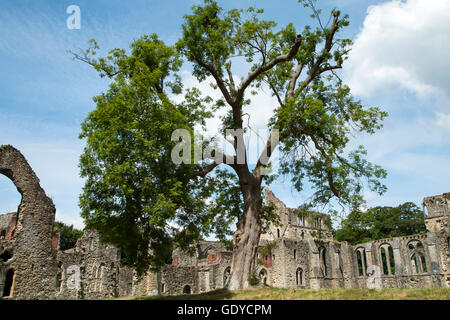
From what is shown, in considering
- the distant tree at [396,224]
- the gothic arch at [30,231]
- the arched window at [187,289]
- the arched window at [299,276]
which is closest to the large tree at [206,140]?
the gothic arch at [30,231]

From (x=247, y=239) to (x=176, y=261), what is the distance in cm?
3051

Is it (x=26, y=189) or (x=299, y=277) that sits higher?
(x=26, y=189)

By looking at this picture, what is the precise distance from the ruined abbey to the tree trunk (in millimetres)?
2698

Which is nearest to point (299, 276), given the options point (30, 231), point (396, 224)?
point (30, 231)

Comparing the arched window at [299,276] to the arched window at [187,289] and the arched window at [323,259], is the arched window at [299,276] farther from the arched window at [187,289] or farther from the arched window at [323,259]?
the arched window at [187,289]

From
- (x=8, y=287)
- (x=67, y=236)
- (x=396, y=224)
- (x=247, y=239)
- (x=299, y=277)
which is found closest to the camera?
(x=247, y=239)

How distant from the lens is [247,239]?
48.0 feet

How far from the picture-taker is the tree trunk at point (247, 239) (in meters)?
14.1

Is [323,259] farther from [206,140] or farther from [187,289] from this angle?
[206,140]

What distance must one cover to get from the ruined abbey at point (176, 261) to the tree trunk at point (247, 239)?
8.85ft

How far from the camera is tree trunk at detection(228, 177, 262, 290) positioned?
14.1m

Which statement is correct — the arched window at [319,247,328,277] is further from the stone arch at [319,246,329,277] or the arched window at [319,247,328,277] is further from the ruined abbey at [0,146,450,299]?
the ruined abbey at [0,146,450,299]

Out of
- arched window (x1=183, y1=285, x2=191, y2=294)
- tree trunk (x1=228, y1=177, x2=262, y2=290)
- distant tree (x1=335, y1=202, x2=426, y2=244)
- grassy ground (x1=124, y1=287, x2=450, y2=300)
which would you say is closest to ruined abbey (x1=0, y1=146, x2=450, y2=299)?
arched window (x1=183, y1=285, x2=191, y2=294)
